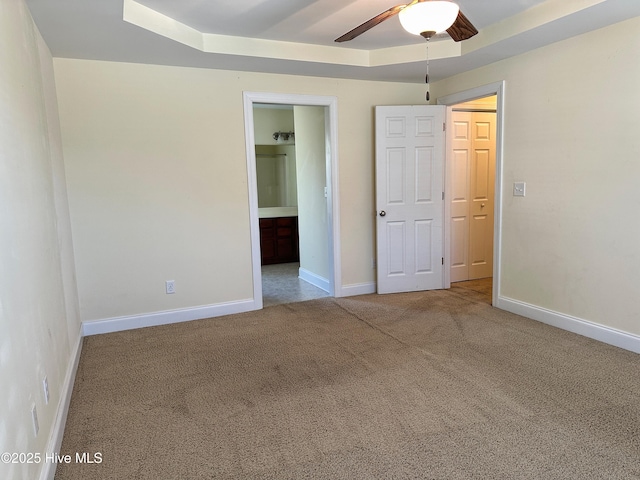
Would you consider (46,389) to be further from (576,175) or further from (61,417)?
(576,175)

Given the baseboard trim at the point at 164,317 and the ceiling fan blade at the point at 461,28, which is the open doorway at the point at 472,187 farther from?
the baseboard trim at the point at 164,317

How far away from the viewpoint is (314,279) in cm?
529

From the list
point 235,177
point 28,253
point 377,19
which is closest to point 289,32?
point 377,19

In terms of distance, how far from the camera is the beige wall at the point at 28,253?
146 centimetres

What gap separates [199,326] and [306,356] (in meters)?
1.23

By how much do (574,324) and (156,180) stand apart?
3763 mm

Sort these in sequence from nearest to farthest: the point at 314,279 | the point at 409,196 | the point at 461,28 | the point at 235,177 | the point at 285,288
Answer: the point at 461,28 → the point at 235,177 → the point at 409,196 → the point at 285,288 → the point at 314,279

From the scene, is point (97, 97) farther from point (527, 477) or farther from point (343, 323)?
point (527, 477)

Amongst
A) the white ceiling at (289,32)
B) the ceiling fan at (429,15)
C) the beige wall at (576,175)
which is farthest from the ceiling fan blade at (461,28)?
the beige wall at (576,175)

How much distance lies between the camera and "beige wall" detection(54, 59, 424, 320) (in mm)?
3439

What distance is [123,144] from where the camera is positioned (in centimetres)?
354

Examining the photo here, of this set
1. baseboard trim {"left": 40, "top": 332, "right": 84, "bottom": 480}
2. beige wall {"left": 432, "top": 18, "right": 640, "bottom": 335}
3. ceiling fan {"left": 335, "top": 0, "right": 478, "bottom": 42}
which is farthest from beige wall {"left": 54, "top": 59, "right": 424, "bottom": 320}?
ceiling fan {"left": 335, "top": 0, "right": 478, "bottom": 42}

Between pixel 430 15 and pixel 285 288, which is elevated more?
pixel 430 15

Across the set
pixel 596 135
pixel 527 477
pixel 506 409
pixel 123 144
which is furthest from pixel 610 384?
pixel 123 144
